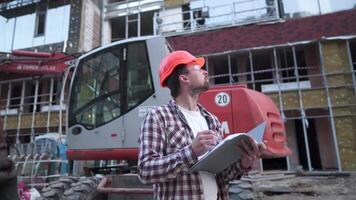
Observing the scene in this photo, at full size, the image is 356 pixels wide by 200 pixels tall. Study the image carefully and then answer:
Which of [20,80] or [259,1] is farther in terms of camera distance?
[20,80]

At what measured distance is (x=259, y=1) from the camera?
1444cm

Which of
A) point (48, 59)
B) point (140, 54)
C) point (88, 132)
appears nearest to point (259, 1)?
point (48, 59)

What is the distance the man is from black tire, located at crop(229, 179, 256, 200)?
270 cm

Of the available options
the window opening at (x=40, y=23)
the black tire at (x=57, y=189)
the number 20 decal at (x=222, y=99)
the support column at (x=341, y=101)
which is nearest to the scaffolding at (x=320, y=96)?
the support column at (x=341, y=101)

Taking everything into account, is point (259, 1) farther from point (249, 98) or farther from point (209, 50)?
point (249, 98)

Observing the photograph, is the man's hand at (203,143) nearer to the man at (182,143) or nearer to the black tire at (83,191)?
the man at (182,143)

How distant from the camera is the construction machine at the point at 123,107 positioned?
191 inches

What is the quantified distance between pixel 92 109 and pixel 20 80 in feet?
45.9

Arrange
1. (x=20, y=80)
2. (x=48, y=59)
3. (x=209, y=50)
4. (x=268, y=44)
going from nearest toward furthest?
(x=48, y=59)
(x=268, y=44)
(x=209, y=50)
(x=20, y=80)

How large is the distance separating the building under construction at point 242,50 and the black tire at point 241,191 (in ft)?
19.9

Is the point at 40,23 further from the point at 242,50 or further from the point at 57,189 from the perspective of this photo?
the point at 57,189

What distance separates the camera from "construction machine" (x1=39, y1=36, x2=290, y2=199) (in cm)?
484

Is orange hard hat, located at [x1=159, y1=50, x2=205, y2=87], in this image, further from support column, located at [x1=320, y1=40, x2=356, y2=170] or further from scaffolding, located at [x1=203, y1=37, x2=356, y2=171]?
support column, located at [x1=320, y1=40, x2=356, y2=170]

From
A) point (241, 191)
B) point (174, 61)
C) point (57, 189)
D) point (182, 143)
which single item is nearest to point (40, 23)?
point (57, 189)
